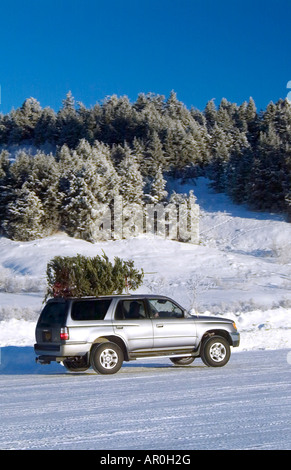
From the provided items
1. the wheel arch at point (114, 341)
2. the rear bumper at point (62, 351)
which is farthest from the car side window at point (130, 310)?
the rear bumper at point (62, 351)

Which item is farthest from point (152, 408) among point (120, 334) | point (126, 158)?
point (126, 158)

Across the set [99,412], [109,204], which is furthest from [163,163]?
[99,412]

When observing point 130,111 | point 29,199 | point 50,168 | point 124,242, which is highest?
point 130,111

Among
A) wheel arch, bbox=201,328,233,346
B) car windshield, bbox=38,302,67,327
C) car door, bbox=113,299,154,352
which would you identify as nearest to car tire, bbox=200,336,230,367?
wheel arch, bbox=201,328,233,346

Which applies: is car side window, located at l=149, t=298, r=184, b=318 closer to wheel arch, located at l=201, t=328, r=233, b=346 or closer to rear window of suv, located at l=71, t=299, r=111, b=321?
wheel arch, located at l=201, t=328, r=233, b=346

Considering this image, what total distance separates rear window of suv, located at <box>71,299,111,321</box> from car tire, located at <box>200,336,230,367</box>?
242 cm

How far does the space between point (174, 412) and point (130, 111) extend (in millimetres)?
83659

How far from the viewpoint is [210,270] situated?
4375cm

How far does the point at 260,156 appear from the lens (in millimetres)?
65062

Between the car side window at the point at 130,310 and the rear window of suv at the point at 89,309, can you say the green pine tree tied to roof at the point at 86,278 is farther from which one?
the rear window of suv at the point at 89,309

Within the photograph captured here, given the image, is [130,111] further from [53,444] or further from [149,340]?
[53,444]

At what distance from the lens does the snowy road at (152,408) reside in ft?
23.0

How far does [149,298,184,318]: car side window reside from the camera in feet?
45.3

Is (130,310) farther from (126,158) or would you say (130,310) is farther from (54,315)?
(126,158)
